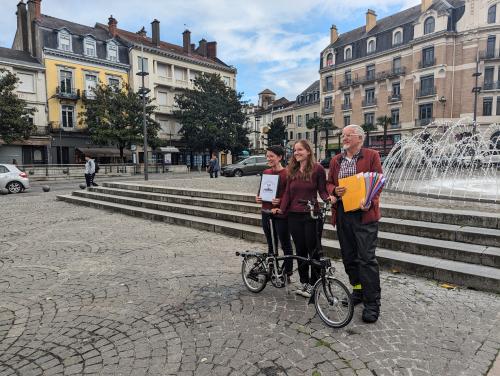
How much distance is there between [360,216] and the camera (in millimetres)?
3695

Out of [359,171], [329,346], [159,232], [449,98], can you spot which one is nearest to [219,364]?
[329,346]

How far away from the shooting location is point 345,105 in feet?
174

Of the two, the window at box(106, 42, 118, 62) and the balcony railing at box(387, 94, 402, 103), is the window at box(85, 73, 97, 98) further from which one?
the balcony railing at box(387, 94, 402, 103)

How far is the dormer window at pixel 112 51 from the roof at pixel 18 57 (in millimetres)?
Result: 8073

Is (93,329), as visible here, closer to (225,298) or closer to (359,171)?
(225,298)

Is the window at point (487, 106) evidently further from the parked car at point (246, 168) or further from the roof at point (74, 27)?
the roof at point (74, 27)

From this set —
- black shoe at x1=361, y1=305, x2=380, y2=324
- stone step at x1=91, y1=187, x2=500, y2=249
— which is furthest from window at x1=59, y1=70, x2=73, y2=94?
black shoe at x1=361, y1=305, x2=380, y2=324

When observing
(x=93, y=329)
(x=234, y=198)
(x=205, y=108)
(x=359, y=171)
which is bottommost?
(x=93, y=329)

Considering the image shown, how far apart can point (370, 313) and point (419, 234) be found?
3056mm

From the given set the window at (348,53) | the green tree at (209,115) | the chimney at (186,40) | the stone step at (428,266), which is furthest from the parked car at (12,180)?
the window at (348,53)

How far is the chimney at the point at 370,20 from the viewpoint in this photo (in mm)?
49994

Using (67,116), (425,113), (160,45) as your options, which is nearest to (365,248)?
(67,116)

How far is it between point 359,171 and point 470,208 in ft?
16.3

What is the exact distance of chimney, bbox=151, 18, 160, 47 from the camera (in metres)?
47.7
